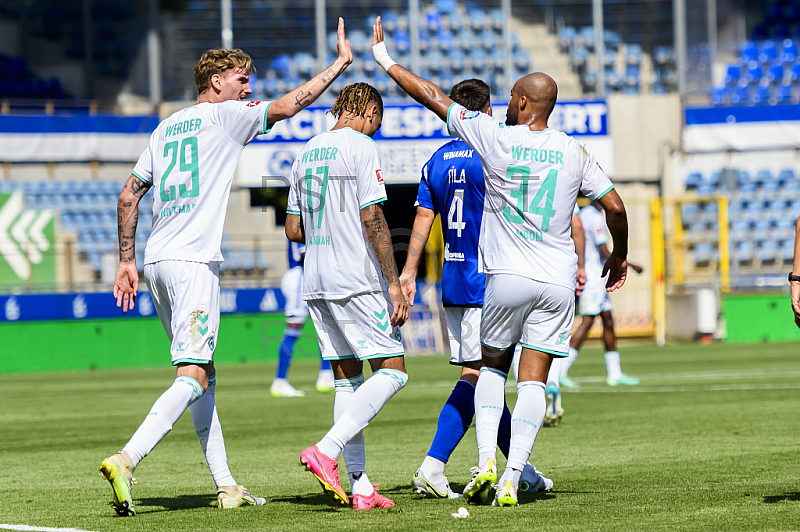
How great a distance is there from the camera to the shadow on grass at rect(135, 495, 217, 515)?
5.25 m

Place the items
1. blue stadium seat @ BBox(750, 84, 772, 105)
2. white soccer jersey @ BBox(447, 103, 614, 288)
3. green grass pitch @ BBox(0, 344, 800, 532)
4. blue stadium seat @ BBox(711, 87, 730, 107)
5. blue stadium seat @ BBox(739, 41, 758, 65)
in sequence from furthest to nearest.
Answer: blue stadium seat @ BBox(739, 41, 758, 65) → blue stadium seat @ BBox(750, 84, 772, 105) → blue stadium seat @ BBox(711, 87, 730, 107) → white soccer jersey @ BBox(447, 103, 614, 288) → green grass pitch @ BBox(0, 344, 800, 532)

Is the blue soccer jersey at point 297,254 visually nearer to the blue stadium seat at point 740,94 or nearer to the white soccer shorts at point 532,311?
the white soccer shorts at point 532,311

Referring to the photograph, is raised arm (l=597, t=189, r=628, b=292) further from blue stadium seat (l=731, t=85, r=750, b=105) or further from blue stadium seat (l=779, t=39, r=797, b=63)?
blue stadium seat (l=779, t=39, r=797, b=63)

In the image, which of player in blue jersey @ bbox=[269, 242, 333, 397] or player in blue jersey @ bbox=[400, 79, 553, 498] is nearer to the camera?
player in blue jersey @ bbox=[400, 79, 553, 498]

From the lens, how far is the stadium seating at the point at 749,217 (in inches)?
1023

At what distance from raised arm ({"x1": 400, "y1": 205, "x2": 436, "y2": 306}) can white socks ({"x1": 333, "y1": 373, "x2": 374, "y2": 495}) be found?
0.53 m

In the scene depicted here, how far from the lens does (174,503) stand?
5.46 metres

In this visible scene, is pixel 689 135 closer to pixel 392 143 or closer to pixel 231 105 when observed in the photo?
pixel 392 143

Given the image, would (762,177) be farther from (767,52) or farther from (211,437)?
(211,437)

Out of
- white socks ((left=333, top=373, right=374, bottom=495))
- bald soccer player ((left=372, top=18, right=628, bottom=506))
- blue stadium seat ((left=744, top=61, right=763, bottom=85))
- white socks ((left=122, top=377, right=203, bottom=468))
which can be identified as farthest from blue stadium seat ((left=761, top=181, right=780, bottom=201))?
white socks ((left=122, top=377, right=203, bottom=468))

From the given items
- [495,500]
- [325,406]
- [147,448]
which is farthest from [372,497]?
[325,406]

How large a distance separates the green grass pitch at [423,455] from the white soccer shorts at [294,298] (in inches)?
39.8

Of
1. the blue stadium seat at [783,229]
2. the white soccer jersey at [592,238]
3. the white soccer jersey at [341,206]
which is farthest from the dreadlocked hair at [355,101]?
the blue stadium seat at [783,229]

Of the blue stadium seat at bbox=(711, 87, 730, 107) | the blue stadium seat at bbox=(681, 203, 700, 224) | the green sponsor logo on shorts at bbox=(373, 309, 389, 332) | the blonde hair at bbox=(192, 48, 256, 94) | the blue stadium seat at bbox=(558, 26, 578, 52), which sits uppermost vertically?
the blue stadium seat at bbox=(558, 26, 578, 52)
